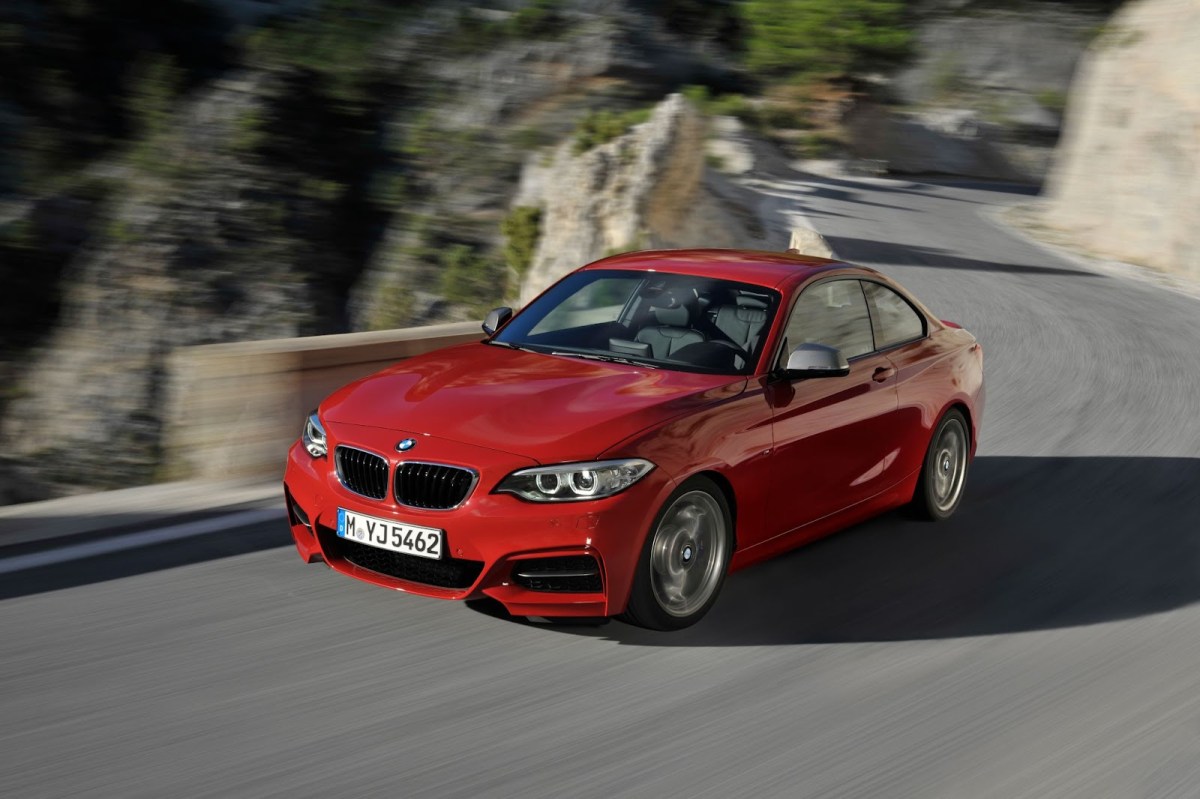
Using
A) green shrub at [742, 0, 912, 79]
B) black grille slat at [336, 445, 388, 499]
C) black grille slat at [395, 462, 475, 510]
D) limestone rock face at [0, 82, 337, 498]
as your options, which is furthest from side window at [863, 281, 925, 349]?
green shrub at [742, 0, 912, 79]

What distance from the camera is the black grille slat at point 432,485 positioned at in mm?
4984

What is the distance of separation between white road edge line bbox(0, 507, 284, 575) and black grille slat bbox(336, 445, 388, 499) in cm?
158

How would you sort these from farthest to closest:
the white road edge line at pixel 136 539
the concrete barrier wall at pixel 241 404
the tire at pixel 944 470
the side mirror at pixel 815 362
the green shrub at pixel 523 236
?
the green shrub at pixel 523 236, the concrete barrier wall at pixel 241 404, the tire at pixel 944 470, the white road edge line at pixel 136 539, the side mirror at pixel 815 362

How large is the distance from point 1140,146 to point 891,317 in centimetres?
2233

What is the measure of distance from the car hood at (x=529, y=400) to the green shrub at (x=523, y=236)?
21.4 meters

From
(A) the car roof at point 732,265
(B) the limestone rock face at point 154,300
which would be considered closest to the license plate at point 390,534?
(A) the car roof at point 732,265

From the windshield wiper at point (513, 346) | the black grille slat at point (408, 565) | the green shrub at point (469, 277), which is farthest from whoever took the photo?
the green shrub at point (469, 277)

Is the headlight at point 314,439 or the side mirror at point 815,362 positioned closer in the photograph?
the headlight at point 314,439

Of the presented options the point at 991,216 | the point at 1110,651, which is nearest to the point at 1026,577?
the point at 1110,651

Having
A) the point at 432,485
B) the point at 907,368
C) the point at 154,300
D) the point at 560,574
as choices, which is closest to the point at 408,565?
the point at 432,485

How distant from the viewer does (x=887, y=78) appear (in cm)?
5441

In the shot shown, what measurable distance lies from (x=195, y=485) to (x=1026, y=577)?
4.26 metres

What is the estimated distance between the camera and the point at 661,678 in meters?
4.89

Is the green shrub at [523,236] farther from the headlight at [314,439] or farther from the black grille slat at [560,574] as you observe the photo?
the black grille slat at [560,574]
